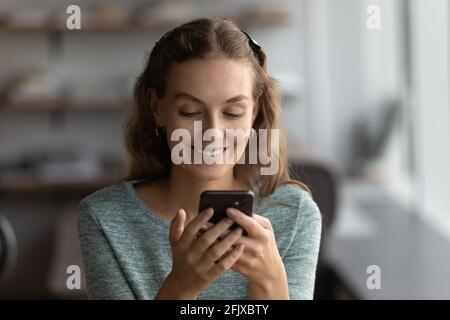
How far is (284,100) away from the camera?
2945mm

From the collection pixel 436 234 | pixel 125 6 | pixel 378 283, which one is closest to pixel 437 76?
pixel 436 234

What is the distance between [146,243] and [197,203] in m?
0.04

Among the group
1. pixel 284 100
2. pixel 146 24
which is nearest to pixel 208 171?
pixel 146 24

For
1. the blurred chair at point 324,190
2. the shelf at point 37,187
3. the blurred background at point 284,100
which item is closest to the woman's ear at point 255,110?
the blurred chair at point 324,190

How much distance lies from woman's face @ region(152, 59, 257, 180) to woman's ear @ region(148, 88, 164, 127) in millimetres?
10

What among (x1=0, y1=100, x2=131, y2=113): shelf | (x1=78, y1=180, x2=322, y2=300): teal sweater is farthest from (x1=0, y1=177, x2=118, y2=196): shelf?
(x1=78, y1=180, x2=322, y2=300): teal sweater

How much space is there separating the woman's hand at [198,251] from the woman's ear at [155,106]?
7 centimetres

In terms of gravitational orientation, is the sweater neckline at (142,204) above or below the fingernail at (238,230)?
above

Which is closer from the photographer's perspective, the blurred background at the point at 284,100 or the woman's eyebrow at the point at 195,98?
the woman's eyebrow at the point at 195,98

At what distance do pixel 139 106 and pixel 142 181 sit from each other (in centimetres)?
5

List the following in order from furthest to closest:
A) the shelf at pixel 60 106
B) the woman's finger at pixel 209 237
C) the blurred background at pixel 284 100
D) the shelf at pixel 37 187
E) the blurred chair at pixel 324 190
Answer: the shelf at pixel 60 106 → the shelf at pixel 37 187 → the blurred background at pixel 284 100 → the blurred chair at pixel 324 190 → the woman's finger at pixel 209 237

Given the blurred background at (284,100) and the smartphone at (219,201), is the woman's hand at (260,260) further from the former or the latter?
the blurred background at (284,100)

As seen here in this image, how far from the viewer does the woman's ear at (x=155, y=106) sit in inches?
19.5

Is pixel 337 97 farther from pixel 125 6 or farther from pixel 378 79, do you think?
pixel 125 6
